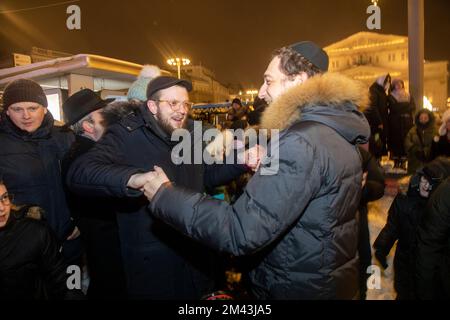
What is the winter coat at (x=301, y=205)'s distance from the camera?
1.42m

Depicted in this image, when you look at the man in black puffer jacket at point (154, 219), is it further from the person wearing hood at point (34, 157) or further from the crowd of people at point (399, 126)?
the crowd of people at point (399, 126)

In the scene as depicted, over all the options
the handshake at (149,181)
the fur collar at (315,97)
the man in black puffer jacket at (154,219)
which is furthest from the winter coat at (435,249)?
the handshake at (149,181)

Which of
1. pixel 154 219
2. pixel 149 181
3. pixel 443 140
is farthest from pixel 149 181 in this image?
pixel 443 140

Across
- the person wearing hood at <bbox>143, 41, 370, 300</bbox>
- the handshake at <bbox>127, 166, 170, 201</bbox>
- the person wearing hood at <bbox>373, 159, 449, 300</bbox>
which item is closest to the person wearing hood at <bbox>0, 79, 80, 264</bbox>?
the handshake at <bbox>127, 166, 170, 201</bbox>

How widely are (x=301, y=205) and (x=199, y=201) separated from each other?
46 cm

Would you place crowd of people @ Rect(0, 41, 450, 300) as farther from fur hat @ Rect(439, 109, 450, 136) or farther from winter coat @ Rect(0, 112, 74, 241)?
fur hat @ Rect(439, 109, 450, 136)

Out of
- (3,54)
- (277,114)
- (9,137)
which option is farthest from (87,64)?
(3,54)

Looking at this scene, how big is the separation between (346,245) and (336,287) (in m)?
0.22

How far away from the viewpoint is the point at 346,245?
67.4 inches

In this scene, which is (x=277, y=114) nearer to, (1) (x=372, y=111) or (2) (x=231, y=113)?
(1) (x=372, y=111)

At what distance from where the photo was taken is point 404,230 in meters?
3.58

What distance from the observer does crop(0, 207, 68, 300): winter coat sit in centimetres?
267

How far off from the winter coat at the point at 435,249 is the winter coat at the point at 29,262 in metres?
3.10
